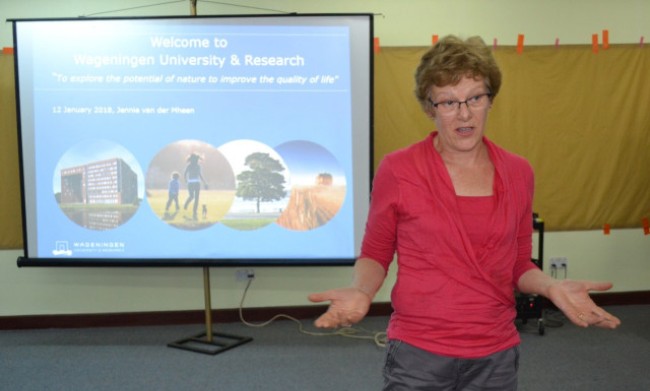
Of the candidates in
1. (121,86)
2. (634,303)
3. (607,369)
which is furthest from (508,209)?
(634,303)

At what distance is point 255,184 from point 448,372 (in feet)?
10.3

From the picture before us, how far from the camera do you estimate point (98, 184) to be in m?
4.55

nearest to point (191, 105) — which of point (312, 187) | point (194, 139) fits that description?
point (194, 139)

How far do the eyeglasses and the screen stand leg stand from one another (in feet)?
10.2

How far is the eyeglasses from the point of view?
1590 millimetres

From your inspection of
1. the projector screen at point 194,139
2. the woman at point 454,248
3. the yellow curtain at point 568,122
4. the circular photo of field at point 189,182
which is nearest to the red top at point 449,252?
the woman at point 454,248

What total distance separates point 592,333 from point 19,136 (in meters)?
4.05

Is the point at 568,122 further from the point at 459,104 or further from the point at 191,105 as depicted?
the point at 459,104

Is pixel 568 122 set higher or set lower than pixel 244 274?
higher

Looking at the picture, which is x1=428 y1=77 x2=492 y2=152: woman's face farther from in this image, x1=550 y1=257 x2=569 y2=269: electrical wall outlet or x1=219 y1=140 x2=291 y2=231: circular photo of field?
x1=550 y1=257 x2=569 y2=269: electrical wall outlet

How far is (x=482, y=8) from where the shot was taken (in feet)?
17.1

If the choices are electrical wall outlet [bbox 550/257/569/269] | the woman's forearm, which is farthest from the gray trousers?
electrical wall outlet [bbox 550/257/569/269]

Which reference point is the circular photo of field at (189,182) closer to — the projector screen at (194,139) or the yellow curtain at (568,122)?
the projector screen at (194,139)

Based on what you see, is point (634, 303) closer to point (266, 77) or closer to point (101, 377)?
point (266, 77)
